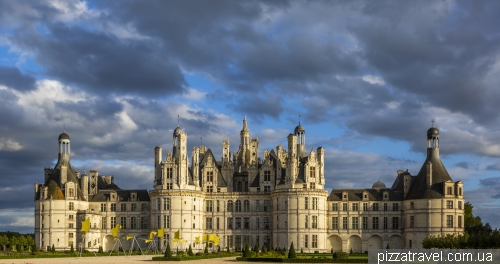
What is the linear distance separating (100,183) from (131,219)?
9.60 m

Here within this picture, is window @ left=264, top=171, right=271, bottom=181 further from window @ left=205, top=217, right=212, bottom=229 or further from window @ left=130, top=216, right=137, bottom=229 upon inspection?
window @ left=130, top=216, right=137, bottom=229

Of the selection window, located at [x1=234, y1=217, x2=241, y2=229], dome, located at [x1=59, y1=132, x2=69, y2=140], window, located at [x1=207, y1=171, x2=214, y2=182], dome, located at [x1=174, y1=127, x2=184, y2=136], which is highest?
dome, located at [x1=174, y1=127, x2=184, y2=136]

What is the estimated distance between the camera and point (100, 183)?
124m

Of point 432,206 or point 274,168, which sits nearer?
point 432,206

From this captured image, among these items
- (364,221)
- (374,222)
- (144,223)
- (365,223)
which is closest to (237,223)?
(144,223)

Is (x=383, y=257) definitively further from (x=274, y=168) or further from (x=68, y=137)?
(x=68, y=137)

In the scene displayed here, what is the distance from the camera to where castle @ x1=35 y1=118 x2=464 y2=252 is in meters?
110

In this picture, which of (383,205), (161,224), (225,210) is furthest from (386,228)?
(161,224)

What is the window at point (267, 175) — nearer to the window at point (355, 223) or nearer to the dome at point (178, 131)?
the window at point (355, 223)

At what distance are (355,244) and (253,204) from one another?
1626 centimetres

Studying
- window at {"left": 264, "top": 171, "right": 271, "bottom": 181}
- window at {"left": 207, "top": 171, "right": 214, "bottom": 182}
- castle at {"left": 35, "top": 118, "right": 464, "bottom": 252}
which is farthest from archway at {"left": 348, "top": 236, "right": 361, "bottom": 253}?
window at {"left": 207, "top": 171, "right": 214, "bottom": 182}

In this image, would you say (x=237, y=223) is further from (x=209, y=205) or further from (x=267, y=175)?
(x=267, y=175)

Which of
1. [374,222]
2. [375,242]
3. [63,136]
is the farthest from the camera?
[63,136]

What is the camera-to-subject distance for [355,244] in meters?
114
